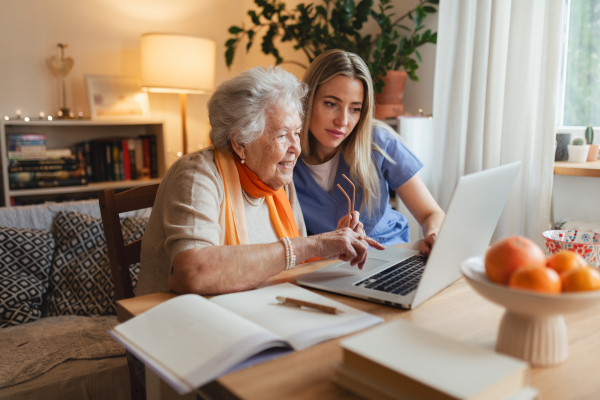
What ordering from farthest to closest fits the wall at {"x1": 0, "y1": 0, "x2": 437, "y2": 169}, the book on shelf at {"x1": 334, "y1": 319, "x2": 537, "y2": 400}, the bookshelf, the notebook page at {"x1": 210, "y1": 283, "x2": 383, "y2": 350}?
the wall at {"x1": 0, "y1": 0, "x2": 437, "y2": 169}
the bookshelf
the notebook page at {"x1": 210, "y1": 283, "x2": 383, "y2": 350}
the book on shelf at {"x1": 334, "y1": 319, "x2": 537, "y2": 400}

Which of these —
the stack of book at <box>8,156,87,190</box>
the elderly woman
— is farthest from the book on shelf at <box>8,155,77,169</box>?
the elderly woman

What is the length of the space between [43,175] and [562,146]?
280 cm

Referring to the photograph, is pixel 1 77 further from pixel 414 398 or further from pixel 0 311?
pixel 414 398

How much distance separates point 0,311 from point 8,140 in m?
1.55

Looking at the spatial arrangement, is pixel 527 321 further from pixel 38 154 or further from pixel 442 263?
pixel 38 154

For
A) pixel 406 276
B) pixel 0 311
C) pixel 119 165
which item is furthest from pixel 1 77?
pixel 406 276

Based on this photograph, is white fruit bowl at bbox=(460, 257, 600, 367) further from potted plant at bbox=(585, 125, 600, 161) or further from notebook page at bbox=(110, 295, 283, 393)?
potted plant at bbox=(585, 125, 600, 161)

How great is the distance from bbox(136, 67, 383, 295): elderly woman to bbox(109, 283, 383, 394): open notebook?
4.5 inches

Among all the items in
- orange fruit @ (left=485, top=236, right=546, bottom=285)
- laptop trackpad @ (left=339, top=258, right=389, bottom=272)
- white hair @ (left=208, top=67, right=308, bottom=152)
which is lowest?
laptop trackpad @ (left=339, top=258, right=389, bottom=272)

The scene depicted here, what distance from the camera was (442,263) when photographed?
85 centimetres

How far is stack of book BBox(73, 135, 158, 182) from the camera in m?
3.17

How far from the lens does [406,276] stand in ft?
3.41

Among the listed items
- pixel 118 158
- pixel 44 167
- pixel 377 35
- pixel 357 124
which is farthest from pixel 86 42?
pixel 357 124

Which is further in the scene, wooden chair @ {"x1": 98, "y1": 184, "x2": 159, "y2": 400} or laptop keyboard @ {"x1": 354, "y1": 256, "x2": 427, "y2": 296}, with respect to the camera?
wooden chair @ {"x1": 98, "y1": 184, "x2": 159, "y2": 400}
